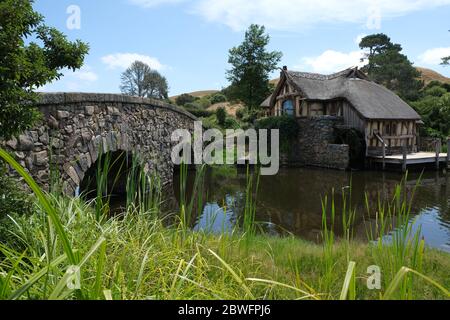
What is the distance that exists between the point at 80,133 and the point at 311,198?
7415 millimetres

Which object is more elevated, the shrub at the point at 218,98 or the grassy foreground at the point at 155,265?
the shrub at the point at 218,98

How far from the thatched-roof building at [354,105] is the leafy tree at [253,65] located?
5.98 m

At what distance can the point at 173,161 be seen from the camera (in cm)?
1409

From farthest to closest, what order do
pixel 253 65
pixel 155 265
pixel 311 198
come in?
pixel 253 65 → pixel 311 198 → pixel 155 265

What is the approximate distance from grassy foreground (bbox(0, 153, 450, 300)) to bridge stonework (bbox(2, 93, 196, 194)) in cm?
69

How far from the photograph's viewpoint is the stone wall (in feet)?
59.3

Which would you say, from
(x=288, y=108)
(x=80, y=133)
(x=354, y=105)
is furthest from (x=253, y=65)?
(x=80, y=133)

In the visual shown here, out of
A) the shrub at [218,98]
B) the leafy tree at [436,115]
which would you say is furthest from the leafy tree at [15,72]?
the shrub at [218,98]

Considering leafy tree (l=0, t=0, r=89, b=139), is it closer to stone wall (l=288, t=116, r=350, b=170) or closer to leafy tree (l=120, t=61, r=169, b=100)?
stone wall (l=288, t=116, r=350, b=170)

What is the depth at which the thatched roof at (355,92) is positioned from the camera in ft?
63.1

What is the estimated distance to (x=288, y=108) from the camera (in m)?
Answer: 22.1

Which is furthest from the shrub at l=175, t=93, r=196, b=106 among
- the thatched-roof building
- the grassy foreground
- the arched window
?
the grassy foreground

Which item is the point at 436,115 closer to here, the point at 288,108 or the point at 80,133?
the point at 288,108

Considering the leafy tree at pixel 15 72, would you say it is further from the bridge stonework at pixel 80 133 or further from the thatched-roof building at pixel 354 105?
the thatched-roof building at pixel 354 105
